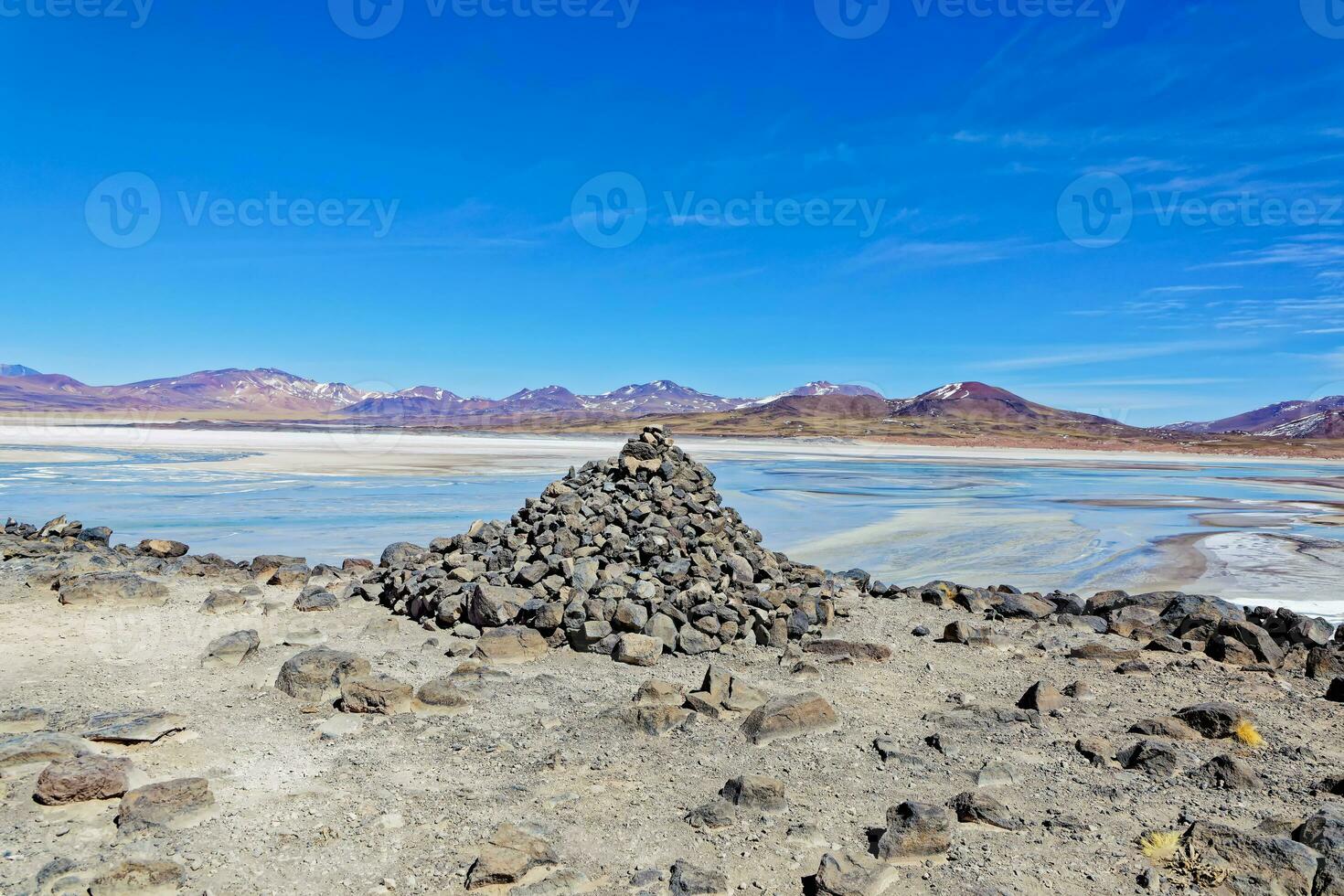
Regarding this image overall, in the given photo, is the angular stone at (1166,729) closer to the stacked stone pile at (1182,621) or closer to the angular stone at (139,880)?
the stacked stone pile at (1182,621)

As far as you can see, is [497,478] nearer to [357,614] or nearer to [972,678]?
[357,614]

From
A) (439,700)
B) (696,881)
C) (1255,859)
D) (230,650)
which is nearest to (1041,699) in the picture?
(1255,859)

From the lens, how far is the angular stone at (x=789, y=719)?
21.7ft

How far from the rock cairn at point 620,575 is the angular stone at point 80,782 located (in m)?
4.38

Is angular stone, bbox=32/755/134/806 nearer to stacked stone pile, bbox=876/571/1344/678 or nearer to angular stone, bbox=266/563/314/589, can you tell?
angular stone, bbox=266/563/314/589

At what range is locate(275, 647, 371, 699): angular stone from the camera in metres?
7.25

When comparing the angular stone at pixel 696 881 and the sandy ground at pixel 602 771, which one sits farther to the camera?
the sandy ground at pixel 602 771

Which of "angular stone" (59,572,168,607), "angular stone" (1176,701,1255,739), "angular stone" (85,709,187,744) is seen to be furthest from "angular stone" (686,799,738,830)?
"angular stone" (59,572,168,607)

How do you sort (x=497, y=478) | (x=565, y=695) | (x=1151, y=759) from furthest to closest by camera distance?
(x=497, y=478) → (x=565, y=695) → (x=1151, y=759)

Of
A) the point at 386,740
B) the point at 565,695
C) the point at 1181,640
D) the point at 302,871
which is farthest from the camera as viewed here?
the point at 1181,640

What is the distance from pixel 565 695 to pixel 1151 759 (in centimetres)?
473

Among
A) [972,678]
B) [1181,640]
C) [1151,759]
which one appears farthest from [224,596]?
[1181,640]

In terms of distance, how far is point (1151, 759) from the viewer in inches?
237

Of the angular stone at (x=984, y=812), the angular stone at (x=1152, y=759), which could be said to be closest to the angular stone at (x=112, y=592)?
the angular stone at (x=984, y=812)
